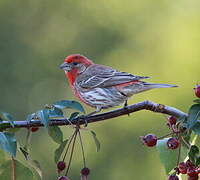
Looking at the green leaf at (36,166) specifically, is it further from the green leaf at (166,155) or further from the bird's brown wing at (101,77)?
the bird's brown wing at (101,77)

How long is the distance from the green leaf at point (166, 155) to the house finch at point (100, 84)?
4.15 feet

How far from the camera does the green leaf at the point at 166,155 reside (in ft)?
9.58

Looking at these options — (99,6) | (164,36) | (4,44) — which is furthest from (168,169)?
(99,6)

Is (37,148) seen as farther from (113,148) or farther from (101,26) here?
(101,26)

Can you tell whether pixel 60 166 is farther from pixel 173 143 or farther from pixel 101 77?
pixel 101 77

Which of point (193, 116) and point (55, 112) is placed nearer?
point (193, 116)

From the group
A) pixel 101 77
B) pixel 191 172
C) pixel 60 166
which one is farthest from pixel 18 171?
pixel 101 77

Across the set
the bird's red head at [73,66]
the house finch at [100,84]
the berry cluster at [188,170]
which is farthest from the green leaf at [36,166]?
the bird's red head at [73,66]

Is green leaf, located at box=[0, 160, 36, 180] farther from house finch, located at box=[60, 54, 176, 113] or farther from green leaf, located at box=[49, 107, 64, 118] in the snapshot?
house finch, located at box=[60, 54, 176, 113]

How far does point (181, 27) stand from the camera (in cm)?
1295

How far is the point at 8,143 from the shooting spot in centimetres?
270

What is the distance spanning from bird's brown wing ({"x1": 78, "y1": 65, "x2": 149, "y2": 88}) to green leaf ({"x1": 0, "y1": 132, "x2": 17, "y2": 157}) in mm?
2189

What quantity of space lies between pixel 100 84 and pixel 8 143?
269cm

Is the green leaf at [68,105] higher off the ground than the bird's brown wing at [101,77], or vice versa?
the bird's brown wing at [101,77]
